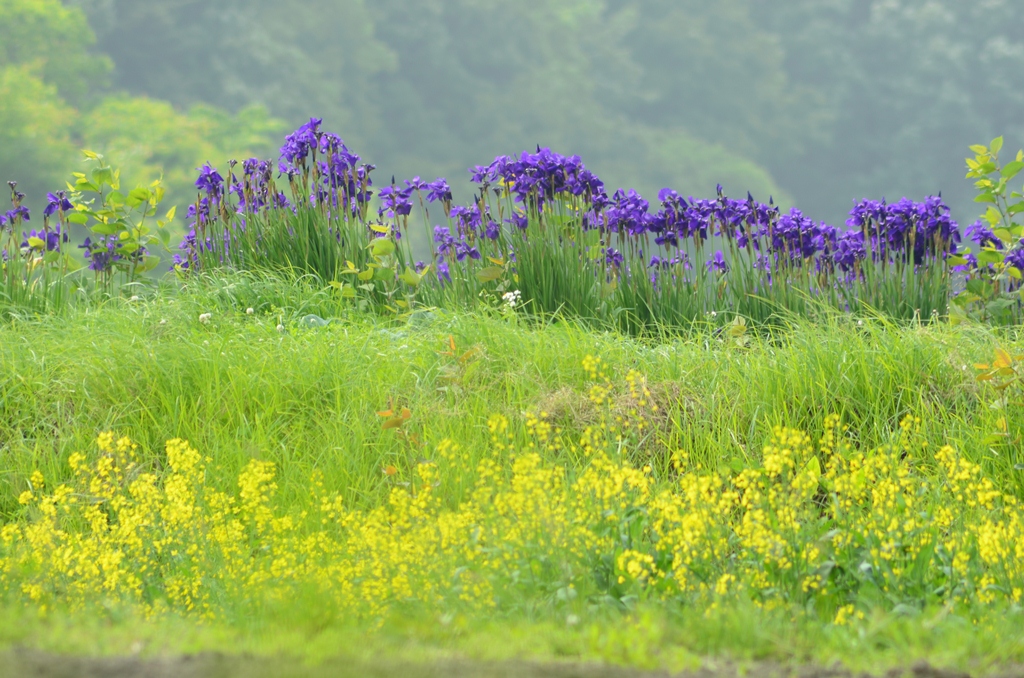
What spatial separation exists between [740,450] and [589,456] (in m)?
0.65

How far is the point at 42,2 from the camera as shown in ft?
111

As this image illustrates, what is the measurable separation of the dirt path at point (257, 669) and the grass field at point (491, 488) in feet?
0.26

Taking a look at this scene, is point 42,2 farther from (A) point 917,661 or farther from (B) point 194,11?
(A) point 917,661

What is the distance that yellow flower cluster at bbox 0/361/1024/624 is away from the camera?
9.59 feet

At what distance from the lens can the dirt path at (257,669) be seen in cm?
193

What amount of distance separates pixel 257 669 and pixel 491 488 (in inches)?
56.5

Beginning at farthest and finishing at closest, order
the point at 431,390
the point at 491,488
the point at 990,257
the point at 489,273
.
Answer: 1. the point at 489,273
2. the point at 990,257
3. the point at 431,390
4. the point at 491,488

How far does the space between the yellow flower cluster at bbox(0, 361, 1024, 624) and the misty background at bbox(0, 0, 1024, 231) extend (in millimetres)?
30471

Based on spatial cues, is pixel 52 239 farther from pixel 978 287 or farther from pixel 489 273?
pixel 978 287

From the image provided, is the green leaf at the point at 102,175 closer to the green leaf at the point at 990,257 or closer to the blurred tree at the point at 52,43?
the green leaf at the point at 990,257

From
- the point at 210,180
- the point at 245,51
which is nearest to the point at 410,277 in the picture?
the point at 210,180

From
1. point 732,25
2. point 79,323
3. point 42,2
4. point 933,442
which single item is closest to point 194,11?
point 42,2

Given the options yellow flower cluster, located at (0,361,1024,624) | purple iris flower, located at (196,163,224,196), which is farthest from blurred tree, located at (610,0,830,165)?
yellow flower cluster, located at (0,361,1024,624)

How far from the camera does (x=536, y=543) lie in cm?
304
